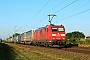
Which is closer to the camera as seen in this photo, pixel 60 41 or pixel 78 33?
pixel 60 41

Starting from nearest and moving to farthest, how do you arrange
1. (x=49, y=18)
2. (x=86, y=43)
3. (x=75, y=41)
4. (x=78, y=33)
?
(x=86, y=43)
(x=49, y=18)
(x=75, y=41)
(x=78, y=33)

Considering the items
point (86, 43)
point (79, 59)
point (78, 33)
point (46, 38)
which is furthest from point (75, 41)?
point (78, 33)

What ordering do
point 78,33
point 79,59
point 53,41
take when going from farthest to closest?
1. point 78,33
2. point 53,41
3. point 79,59

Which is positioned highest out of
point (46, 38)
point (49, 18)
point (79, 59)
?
point (49, 18)

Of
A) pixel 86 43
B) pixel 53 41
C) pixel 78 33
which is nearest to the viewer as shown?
pixel 53 41

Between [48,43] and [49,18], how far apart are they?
15.9 m

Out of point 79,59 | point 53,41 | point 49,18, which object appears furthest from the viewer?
point 49,18

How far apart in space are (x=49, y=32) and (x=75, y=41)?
66.1ft

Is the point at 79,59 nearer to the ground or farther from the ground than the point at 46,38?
nearer to the ground

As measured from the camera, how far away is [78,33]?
162 metres

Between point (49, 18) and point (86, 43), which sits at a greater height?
point (49, 18)

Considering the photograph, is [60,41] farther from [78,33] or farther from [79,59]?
[78,33]

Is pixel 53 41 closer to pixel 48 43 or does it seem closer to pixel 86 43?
pixel 48 43

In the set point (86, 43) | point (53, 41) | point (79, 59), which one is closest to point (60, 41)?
point (53, 41)
